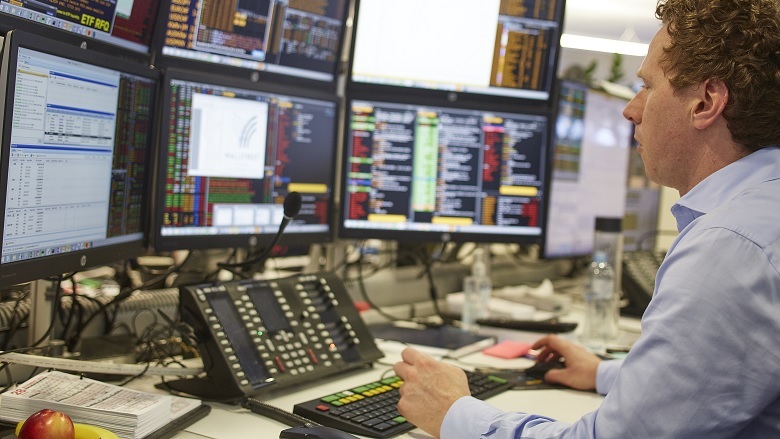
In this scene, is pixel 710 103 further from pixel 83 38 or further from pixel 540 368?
pixel 83 38

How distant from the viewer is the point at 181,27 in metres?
1.60

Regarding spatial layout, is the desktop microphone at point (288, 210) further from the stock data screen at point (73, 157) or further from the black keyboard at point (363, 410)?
the black keyboard at point (363, 410)

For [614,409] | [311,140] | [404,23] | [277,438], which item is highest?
[404,23]

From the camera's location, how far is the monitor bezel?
118 centimetres

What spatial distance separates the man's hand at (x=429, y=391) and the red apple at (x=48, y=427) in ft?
1.65

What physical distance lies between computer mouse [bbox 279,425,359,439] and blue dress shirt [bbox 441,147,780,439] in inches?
13.0

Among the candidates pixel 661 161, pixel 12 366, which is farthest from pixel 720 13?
pixel 12 366

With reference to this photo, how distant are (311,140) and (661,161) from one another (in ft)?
2.93

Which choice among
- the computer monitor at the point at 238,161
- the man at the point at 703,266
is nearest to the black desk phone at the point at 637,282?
the computer monitor at the point at 238,161

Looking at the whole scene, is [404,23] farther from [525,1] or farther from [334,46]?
[525,1]

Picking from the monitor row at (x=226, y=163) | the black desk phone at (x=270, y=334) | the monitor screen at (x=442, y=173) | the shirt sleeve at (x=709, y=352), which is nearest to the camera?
the shirt sleeve at (x=709, y=352)

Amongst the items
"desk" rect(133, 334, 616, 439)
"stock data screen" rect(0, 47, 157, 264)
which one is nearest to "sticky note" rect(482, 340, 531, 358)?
"desk" rect(133, 334, 616, 439)

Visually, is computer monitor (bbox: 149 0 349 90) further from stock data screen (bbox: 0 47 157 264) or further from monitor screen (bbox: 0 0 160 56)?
stock data screen (bbox: 0 47 157 264)

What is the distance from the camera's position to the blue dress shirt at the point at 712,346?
35.6 inches
